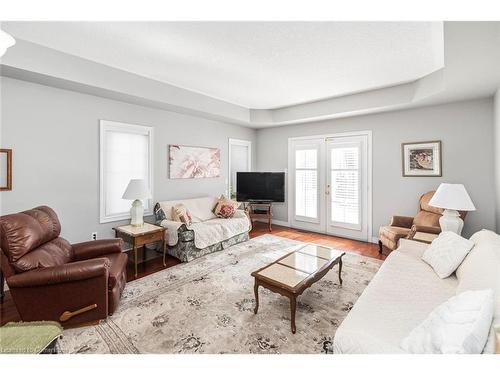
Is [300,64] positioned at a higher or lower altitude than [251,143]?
higher

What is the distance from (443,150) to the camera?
3701 millimetres

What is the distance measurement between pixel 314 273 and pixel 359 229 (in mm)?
2874

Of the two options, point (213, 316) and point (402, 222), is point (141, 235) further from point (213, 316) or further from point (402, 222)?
point (402, 222)

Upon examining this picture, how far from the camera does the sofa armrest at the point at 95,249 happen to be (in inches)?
98.4

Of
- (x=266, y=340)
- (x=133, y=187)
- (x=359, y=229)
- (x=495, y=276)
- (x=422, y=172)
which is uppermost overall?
(x=422, y=172)

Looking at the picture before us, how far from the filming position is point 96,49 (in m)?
2.60

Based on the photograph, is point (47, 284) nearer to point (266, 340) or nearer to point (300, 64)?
point (266, 340)

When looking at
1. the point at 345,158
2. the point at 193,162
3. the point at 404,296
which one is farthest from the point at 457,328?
the point at 193,162

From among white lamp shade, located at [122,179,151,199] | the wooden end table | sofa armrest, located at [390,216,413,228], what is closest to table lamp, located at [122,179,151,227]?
white lamp shade, located at [122,179,151,199]

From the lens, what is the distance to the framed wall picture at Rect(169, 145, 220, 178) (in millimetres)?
4363

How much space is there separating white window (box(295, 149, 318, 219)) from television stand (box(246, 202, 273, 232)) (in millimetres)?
706

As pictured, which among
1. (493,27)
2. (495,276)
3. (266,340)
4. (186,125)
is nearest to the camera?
(495,276)

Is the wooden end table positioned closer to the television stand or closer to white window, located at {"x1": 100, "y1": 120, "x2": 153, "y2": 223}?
white window, located at {"x1": 100, "y1": 120, "x2": 153, "y2": 223}
